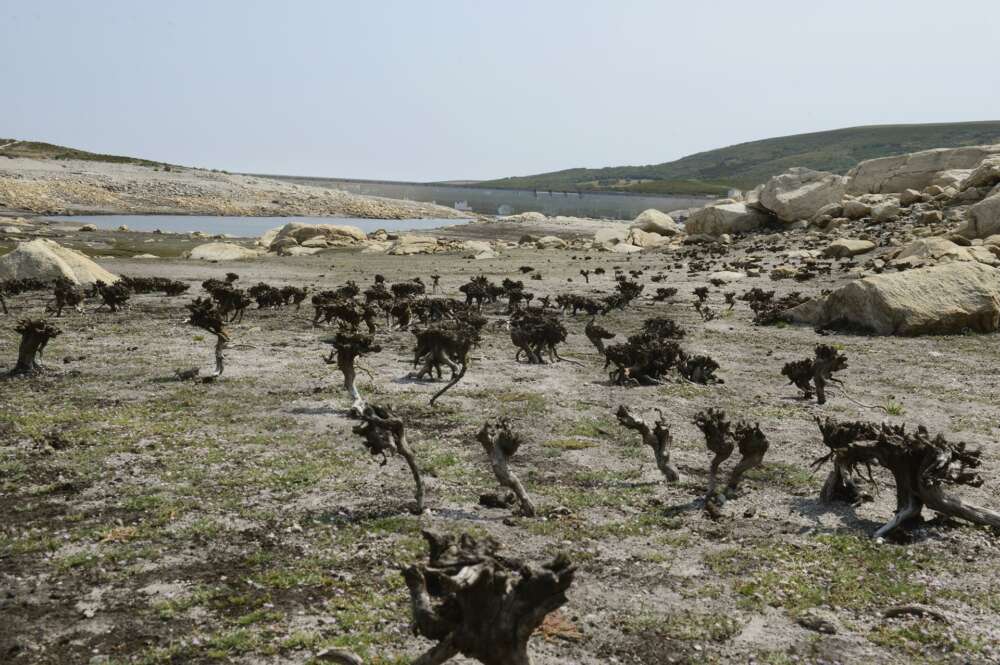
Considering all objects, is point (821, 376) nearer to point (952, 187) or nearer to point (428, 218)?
point (952, 187)

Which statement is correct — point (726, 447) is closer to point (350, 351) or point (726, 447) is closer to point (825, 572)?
point (825, 572)

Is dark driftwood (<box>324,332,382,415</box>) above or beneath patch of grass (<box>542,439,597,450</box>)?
above

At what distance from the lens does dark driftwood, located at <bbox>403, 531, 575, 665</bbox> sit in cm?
560

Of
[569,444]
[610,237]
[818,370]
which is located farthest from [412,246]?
[569,444]

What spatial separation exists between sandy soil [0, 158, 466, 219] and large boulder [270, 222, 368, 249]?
49.9 meters

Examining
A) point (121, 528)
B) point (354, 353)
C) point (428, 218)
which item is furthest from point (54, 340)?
point (428, 218)

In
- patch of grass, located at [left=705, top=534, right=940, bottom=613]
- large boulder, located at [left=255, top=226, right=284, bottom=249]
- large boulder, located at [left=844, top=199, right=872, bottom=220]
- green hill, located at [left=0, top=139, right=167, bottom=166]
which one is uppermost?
green hill, located at [left=0, top=139, right=167, bottom=166]

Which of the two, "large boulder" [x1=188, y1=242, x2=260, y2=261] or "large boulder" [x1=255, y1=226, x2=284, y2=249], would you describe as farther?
"large boulder" [x1=255, y1=226, x2=284, y2=249]

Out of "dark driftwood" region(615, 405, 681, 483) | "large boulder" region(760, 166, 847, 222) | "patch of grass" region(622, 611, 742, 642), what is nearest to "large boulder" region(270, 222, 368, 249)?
"large boulder" region(760, 166, 847, 222)

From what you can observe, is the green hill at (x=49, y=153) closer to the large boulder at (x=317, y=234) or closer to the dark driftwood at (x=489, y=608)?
the large boulder at (x=317, y=234)

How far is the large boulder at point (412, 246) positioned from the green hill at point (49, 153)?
108 meters

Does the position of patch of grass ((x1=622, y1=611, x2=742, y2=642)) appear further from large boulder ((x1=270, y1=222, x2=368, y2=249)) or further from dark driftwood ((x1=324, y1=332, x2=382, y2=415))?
large boulder ((x1=270, y1=222, x2=368, y2=249))

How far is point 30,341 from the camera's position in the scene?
810 inches

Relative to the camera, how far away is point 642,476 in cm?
1413
